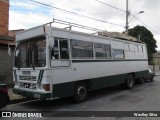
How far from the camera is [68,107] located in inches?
343

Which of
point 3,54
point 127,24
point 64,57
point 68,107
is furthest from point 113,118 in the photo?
point 127,24

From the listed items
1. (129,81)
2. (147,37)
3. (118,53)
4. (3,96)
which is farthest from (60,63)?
(147,37)

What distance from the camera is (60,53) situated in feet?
28.1

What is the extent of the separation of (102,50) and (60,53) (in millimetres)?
3272

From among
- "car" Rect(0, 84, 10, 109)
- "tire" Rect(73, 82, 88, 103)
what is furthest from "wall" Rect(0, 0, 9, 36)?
"car" Rect(0, 84, 10, 109)

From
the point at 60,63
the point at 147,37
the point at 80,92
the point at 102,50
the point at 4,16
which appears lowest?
the point at 80,92

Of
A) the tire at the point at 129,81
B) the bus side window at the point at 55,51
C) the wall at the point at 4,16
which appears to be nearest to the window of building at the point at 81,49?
the bus side window at the point at 55,51

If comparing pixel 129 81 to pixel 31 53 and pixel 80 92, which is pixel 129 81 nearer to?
pixel 80 92

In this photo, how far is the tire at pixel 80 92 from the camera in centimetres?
925

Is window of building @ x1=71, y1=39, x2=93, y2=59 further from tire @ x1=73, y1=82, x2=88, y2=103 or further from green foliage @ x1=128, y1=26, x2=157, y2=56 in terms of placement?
green foliage @ x1=128, y1=26, x2=157, y2=56

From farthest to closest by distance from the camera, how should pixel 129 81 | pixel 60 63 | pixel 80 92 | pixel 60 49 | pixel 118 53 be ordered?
pixel 129 81
pixel 118 53
pixel 80 92
pixel 60 49
pixel 60 63

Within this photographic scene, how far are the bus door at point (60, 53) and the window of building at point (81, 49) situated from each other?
0.44 meters

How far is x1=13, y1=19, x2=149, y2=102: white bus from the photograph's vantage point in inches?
321

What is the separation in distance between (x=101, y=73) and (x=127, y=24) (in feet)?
51.2
